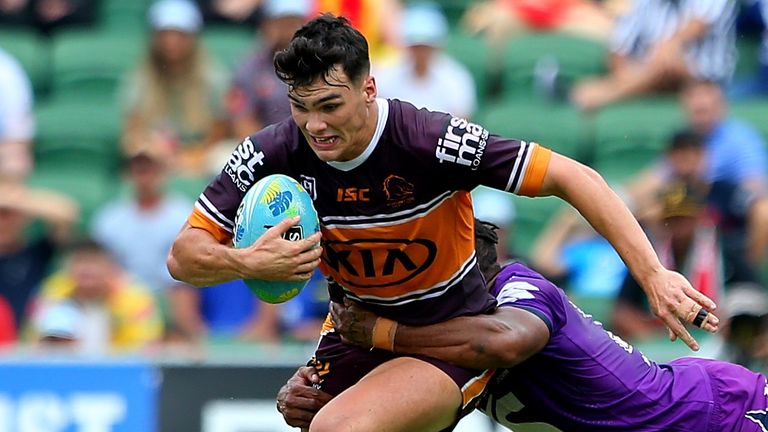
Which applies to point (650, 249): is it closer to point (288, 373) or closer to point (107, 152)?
point (288, 373)

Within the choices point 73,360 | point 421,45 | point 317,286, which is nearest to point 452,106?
point 421,45

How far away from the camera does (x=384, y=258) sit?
5.84m

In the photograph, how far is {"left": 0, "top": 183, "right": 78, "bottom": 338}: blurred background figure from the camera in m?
9.63

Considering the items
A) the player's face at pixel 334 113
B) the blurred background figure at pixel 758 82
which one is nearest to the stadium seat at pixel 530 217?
the blurred background figure at pixel 758 82

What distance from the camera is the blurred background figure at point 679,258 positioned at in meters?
8.83

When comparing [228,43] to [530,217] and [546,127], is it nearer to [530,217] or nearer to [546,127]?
[546,127]

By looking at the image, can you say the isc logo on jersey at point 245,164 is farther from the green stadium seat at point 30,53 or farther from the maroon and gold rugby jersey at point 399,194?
the green stadium seat at point 30,53

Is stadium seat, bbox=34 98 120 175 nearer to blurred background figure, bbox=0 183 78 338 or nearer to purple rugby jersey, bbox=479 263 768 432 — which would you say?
blurred background figure, bbox=0 183 78 338

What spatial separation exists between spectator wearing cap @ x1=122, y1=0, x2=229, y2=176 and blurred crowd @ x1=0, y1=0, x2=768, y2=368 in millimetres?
14

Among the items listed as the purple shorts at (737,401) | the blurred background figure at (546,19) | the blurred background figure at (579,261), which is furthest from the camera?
the blurred background figure at (546,19)

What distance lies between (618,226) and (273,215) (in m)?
1.27

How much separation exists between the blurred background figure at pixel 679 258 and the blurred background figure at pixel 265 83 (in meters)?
2.58

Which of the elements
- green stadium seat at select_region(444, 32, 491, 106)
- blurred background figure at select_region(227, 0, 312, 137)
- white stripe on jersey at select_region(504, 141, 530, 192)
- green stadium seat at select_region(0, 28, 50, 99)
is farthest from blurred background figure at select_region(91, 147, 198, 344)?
white stripe on jersey at select_region(504, 141, 530, 192)

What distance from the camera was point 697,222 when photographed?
352 inches
